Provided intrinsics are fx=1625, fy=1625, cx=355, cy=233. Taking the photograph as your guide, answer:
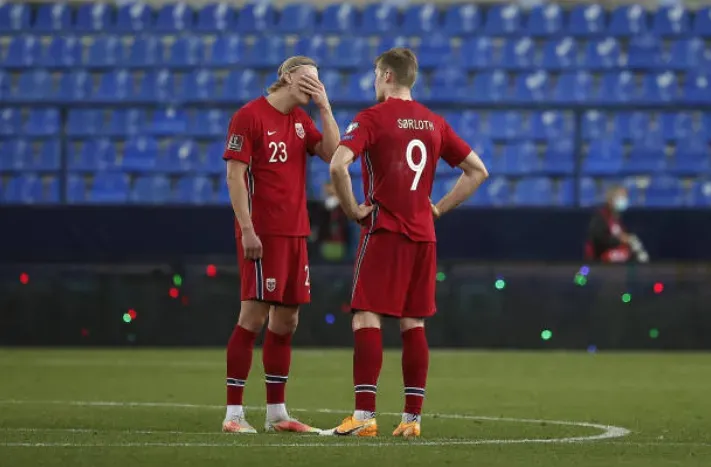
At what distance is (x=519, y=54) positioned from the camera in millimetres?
21750

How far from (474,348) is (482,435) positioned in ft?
24.2

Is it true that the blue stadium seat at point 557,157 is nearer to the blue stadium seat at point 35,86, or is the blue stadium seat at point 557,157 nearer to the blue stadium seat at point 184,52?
the blue stadium seat at point 184,52

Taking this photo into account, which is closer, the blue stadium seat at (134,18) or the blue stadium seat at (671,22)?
the blue stadium seat at (671,22)

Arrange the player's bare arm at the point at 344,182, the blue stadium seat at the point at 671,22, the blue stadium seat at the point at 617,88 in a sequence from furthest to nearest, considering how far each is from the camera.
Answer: the blue stadium seat at the point at 671,22 < the blue stadium seat at the point at 617,88 < the player's bare arm at the point at 344,182

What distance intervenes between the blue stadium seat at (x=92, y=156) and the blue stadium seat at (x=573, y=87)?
612cm

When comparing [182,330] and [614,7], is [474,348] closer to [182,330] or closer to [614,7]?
[182,330]

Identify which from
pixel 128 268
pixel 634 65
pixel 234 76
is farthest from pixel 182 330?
pixel 634 65

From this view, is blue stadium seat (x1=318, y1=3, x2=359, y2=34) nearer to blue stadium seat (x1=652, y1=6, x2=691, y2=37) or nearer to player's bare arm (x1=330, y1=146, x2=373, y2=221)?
blue stadium seat (x1=652, y1=6, x2=691, y2=37)

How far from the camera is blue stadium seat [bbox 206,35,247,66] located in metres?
22.0

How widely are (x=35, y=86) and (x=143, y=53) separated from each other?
4.98 ft

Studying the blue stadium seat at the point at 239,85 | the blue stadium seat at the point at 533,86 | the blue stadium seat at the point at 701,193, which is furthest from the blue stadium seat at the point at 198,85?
the blue stadium seat at the point at 701,193

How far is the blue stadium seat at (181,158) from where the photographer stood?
18.6 m

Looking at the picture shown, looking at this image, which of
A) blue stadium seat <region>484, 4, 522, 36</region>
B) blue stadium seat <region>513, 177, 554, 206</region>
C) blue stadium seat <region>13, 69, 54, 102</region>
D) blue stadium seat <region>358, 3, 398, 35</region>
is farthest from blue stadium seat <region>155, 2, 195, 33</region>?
blue stadium seat <region>513, 177, 554, 206</region>

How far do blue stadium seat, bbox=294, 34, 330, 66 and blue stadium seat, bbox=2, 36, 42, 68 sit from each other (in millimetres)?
3551
